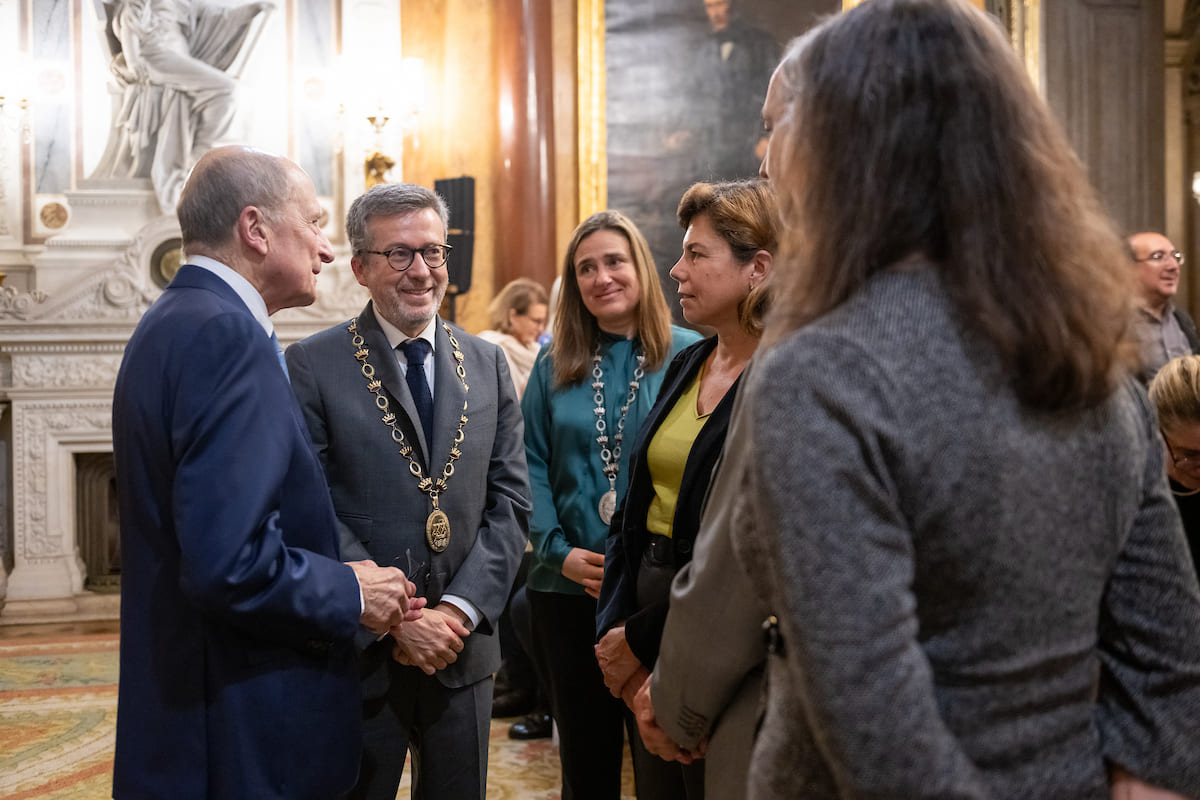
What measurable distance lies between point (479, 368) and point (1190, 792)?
5.54 feet

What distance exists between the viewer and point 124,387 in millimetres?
1663

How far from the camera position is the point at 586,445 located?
8.66ft

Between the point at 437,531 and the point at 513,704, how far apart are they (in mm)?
2414

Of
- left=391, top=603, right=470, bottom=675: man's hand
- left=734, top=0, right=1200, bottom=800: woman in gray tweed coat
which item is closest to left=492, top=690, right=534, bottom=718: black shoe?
left=391, top=603, right=470, bottom=675: man's hand

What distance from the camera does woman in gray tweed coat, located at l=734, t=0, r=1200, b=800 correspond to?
92 cm

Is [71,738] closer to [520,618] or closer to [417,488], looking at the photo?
[520,618]

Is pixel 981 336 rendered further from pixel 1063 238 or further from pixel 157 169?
pixel 157 169

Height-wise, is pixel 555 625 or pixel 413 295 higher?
pixel 413 295

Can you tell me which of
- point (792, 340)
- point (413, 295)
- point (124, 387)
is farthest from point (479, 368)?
A: point (792, 340)

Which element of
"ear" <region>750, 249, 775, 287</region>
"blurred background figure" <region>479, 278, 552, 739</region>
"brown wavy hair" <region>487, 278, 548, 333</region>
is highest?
"ear" <region>750, 249, 775, 287</region>

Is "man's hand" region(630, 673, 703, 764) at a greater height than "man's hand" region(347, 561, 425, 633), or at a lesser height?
lesser

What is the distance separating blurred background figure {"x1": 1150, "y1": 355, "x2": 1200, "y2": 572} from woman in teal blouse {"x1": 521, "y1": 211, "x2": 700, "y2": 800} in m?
1.16

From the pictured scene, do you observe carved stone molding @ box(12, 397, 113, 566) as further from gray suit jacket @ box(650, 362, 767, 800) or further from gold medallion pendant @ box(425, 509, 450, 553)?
gray suit jacket @ box(650, 362, 767, 800)

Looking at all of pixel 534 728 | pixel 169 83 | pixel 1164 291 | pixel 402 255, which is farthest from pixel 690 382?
pixel 169 83
